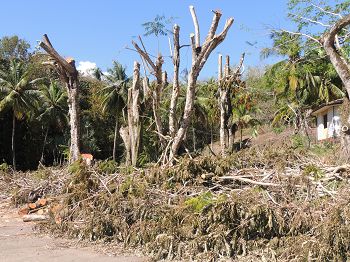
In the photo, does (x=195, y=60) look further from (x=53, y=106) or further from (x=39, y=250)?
(x=53, y=106)

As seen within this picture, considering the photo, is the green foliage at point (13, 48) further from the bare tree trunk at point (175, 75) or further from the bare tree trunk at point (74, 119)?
the bare tree trunk at point (175, 75)

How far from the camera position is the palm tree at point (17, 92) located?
34.7m

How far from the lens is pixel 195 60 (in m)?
11.2

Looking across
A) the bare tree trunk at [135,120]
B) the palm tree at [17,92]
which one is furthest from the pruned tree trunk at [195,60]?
the palm tree at [17,92]

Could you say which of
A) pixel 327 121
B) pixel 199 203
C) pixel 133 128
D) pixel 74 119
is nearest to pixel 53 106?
pixel 327 121

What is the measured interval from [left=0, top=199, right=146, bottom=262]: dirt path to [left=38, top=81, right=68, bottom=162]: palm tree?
30.9 m

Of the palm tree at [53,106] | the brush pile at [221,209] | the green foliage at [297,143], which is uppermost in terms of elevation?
the palm tree at [53,106]

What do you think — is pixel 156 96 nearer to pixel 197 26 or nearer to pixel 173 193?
pixel 197 26

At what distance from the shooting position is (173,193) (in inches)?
344

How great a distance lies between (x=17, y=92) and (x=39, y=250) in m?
29.1

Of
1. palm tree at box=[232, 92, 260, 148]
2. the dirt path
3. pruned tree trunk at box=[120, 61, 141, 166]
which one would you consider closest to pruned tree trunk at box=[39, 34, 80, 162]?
pruned tree trunk at box=[120, 61, 141, 166]

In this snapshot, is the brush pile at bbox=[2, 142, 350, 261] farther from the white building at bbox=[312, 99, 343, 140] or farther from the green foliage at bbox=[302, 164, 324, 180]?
the white building at bbox=[312, 99, 343, 140]

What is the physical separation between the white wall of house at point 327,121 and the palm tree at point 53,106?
825 inches

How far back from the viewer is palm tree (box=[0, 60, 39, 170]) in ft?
114
